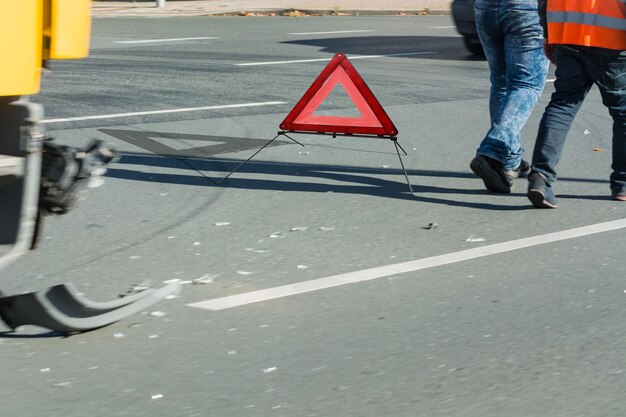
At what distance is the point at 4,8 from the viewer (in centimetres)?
376

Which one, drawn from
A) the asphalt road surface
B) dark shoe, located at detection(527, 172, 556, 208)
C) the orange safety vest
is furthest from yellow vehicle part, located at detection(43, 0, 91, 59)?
the orange safety vest

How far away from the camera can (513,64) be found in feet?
25.9

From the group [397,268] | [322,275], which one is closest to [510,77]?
[397,268]

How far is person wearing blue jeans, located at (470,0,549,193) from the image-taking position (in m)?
7.78

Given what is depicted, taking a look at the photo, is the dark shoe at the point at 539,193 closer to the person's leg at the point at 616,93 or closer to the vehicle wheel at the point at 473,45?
the person's leg at the point at 616,93

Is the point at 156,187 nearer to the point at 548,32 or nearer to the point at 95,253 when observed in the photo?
the point at 95,253

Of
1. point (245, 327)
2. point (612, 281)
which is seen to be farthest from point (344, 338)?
point (612, 281)

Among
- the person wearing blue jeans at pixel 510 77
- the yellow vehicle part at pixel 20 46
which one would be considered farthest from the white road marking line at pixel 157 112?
the yellow vehicle part at pixel 20 46

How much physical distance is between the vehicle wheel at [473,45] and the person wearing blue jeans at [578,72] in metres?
9.41

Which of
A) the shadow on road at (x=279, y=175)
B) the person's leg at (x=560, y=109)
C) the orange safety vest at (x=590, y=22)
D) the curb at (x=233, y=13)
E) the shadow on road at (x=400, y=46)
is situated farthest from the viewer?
the curb at (x=233, y=13)

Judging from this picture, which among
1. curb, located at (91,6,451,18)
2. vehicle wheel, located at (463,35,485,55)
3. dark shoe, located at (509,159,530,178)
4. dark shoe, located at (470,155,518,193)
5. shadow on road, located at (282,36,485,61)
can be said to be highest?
dark shoe, located at (470,155,518,193)

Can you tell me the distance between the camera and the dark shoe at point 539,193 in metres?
7.25

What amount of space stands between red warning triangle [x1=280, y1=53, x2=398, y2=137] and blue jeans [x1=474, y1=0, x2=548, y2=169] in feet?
2.22

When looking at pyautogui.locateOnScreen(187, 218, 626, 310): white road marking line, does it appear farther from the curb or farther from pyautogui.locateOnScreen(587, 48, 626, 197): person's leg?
the curb
